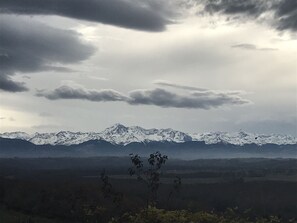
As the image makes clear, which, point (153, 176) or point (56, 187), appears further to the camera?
point (56, 187)

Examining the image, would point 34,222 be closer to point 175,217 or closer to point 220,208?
point 220,208

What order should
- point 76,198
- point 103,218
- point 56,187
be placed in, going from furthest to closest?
point 56,187 → point 76,198 → point 103,218

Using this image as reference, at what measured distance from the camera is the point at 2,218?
12469 centimetres

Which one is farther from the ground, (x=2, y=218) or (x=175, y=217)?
(x=175, y=217)

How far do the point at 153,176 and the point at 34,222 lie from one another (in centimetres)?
8530

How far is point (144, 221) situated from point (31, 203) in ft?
515

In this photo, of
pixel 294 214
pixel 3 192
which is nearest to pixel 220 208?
pixel 294 214

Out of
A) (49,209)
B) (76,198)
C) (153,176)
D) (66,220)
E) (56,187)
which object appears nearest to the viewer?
(153,176)

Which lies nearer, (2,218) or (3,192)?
(2,218)

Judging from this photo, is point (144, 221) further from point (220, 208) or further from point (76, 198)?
point (220, 208)

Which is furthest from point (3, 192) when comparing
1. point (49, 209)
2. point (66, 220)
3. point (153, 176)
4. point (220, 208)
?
point (153, 176)

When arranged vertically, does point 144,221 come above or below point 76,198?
above

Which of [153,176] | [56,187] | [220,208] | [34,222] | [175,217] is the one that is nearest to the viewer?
[175,217]

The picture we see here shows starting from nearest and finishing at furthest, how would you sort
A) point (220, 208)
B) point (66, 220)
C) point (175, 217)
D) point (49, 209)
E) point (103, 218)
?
1. point (175, 217)
2. point (103, 218)
3. point (66, 220)
4. point (49, 209)
5. point (220, 208)
